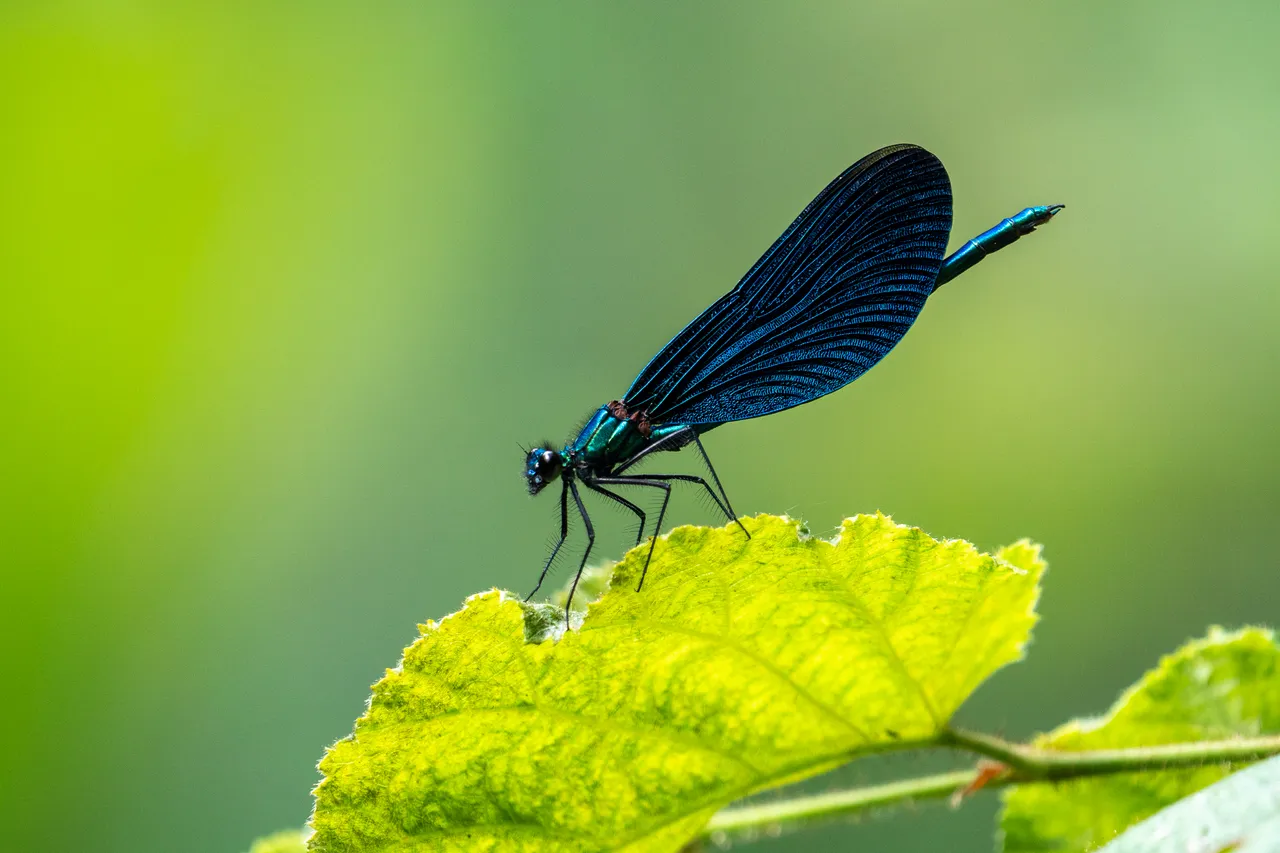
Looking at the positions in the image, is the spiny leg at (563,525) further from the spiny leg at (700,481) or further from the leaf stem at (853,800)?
the leaf stem at (853,800)

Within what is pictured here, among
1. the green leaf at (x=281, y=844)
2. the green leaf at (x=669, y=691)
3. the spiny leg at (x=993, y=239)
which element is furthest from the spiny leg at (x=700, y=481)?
the green leaf at (x=281, y=844)

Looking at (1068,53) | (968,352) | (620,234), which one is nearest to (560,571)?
(968,352)

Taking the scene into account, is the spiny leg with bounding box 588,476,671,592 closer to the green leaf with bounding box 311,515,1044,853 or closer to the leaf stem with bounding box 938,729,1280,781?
the green leaf with bounding box 311,515,1044,853

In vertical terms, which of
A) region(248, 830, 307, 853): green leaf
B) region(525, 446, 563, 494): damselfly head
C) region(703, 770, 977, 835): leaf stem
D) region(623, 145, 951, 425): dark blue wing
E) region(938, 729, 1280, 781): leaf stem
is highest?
region(623, 145, 951, 425): dark blue wing

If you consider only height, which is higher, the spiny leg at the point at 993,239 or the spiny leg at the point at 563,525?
the spiny leg at the point at 993,239

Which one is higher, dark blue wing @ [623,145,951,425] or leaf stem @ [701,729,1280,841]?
dark blue wing @ [623,145,951,425]

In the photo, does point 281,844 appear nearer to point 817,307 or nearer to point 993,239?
point 817,307

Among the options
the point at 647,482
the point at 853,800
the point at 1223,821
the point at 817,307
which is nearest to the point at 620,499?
the point at 647,482

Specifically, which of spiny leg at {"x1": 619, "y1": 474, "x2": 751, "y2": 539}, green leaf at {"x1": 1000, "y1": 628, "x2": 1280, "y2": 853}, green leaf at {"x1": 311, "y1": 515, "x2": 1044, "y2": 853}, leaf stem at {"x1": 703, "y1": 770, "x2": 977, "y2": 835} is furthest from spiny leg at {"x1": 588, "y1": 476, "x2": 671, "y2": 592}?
green leaf at {"x1": 1000, "y1": 628, "x2": 1280, "y2": 853}
